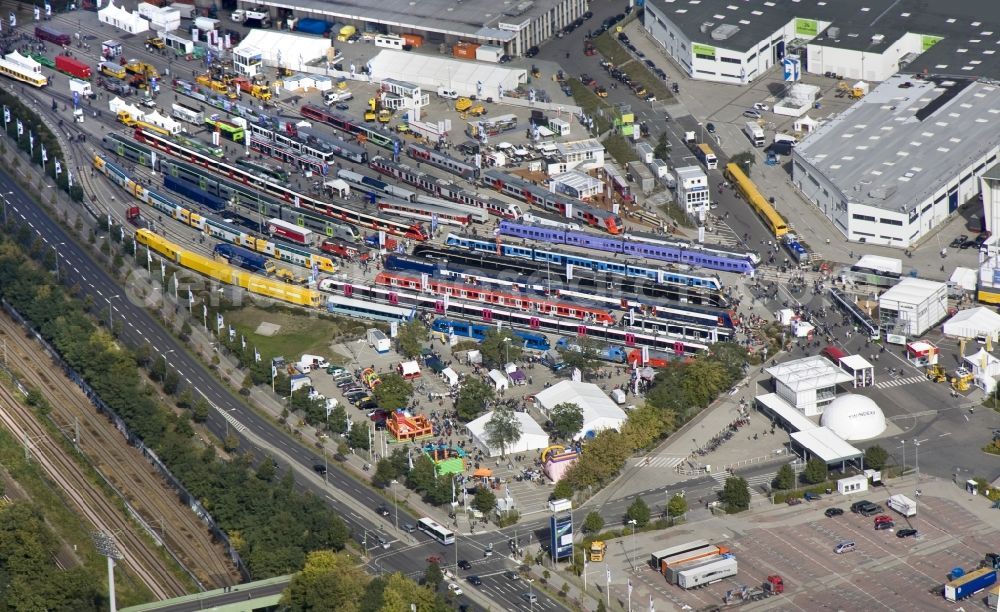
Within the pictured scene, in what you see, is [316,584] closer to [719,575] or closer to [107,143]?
[719,575]

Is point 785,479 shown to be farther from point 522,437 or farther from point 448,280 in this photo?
point 448,280

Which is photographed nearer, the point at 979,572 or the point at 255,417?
the point at 979,572

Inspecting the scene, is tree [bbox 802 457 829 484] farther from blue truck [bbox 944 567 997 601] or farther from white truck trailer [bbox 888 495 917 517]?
blue truck [bbox 944 567 997 601]

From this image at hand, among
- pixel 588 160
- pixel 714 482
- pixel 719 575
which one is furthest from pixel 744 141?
→ pixel 719 575

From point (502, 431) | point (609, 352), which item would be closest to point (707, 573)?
point (502, 431)

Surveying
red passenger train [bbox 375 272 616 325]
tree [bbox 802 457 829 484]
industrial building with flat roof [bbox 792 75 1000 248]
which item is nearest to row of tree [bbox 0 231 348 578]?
red passenger train [bbox 375 272 616 325]

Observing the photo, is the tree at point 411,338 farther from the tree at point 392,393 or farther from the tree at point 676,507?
the tree at point 676,507
